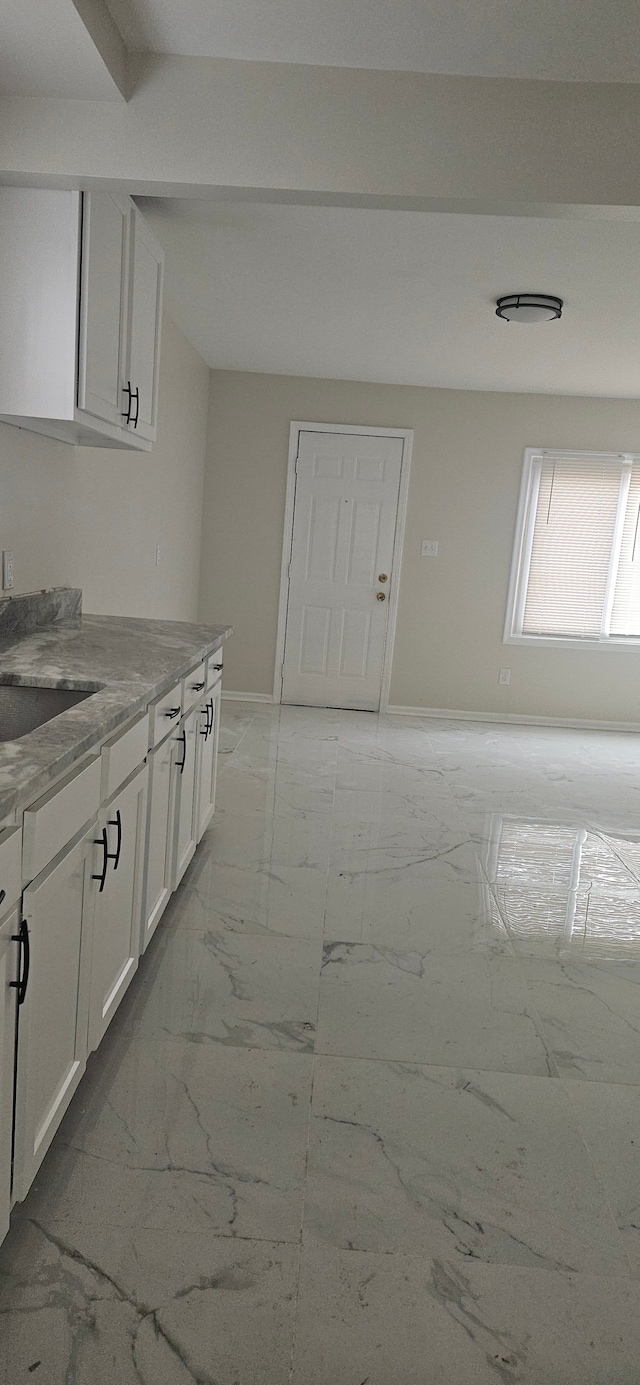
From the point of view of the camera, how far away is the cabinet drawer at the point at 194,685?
112 inches

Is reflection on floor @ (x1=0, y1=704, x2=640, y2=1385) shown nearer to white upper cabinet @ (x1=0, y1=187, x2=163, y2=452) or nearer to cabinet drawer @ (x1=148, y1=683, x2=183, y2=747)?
cabinet drawer @ (x1=148, y1=683, x2=183, y2=747)

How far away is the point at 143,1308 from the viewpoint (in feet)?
4.86

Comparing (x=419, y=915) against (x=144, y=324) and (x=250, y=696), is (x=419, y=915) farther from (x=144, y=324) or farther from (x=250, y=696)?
(x=250, y=696)

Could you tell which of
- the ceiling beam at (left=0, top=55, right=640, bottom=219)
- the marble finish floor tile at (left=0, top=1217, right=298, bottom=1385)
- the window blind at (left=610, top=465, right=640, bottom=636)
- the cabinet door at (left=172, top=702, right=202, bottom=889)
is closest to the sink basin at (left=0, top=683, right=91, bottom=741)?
the cabinet door at (left=172, top=702, right=202, bottom=889)

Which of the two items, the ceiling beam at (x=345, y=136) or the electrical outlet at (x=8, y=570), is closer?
the ceiling beam at (x=345, y=136)

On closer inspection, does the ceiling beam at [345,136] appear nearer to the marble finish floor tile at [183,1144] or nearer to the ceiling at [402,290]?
the ceiling at [402,290]

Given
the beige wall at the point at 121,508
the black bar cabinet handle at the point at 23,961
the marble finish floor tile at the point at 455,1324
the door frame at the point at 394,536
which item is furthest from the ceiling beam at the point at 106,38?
the door frame at the point at 394,536

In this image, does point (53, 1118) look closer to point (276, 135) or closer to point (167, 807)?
point (167, 807)

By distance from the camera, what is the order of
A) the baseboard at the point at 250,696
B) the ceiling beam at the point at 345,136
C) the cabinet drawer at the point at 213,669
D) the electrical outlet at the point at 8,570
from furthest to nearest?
the baseboard at the point at 250,696
the cabinet drawer at the point at 213,669
the electrical outlet at the point at 8,570
the ceiling beam at the point at 345,136

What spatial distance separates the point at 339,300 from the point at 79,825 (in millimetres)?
3522

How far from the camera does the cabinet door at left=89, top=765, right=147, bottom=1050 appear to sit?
193 cm

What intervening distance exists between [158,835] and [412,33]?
213cm

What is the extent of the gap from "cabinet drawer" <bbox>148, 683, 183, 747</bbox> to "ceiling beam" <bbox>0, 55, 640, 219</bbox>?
138 cm

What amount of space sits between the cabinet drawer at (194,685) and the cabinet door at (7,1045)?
1.48m
